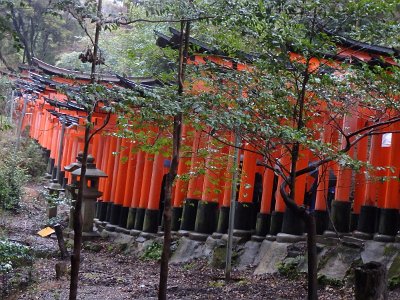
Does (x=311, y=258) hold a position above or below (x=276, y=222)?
below

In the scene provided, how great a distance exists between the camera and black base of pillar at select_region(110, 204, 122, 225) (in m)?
17.0

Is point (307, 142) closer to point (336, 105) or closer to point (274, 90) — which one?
point (274, 90)

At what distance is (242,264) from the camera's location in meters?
10.8

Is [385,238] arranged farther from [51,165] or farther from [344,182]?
[51,165]

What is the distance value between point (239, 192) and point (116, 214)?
6.30 meters

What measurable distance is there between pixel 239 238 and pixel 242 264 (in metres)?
0.77

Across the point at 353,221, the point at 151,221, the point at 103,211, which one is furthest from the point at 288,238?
the point at 103,211

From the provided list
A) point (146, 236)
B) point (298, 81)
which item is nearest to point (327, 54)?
point (298, 81)

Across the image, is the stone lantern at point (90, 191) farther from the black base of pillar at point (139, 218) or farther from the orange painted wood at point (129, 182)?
the orange painted wood at point (129, 182)

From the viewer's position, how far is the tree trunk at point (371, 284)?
406 centimetres

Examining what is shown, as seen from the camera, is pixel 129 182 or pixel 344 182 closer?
pixel 344 182

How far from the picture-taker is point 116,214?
1705cm

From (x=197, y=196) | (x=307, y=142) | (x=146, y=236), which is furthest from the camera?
(x=146, y=236)

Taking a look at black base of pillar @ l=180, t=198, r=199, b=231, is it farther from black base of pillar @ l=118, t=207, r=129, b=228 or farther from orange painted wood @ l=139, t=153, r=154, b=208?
black base of pillar @ l=118, t=207, r=129, b=228
